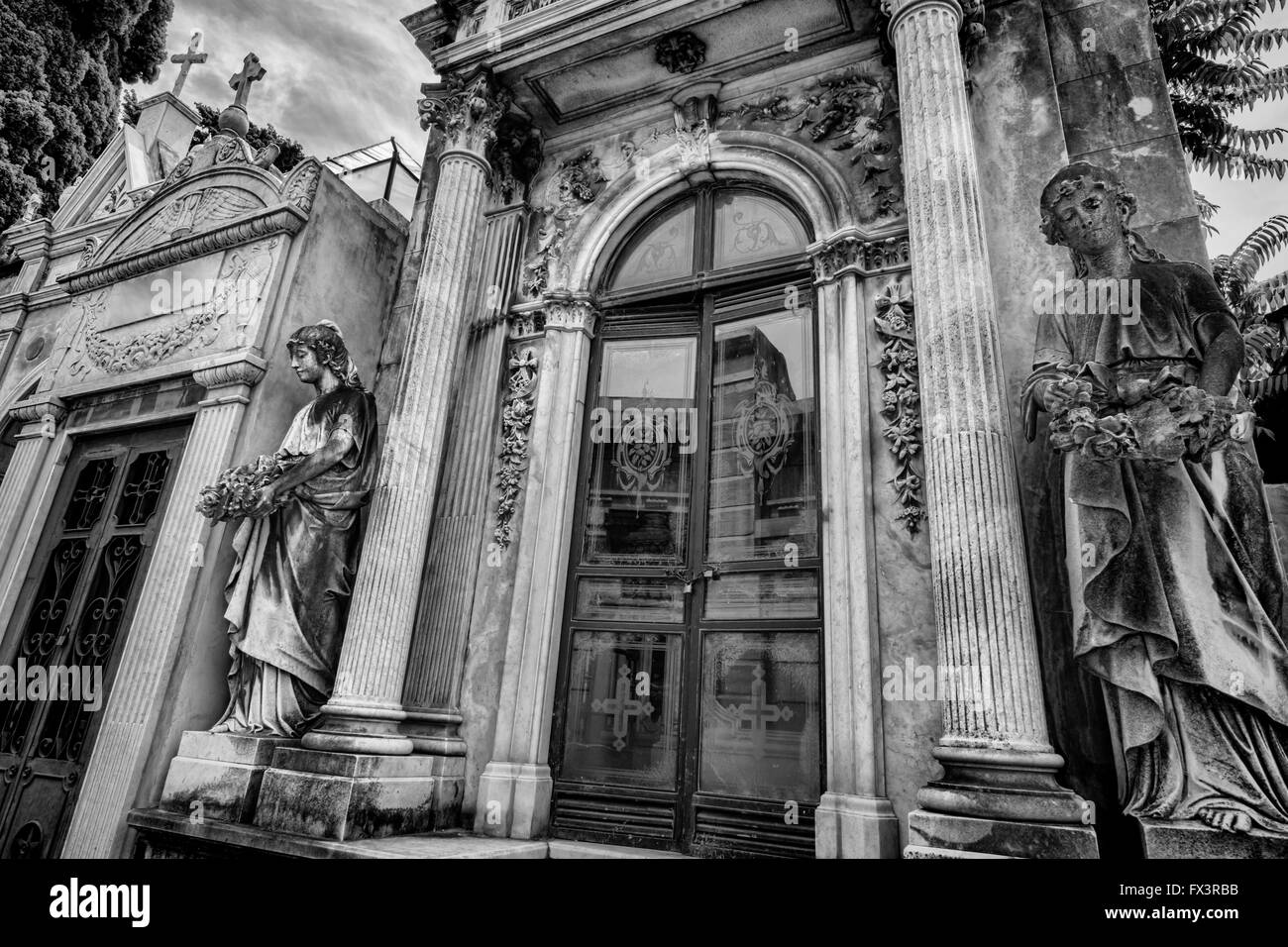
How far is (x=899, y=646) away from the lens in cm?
409

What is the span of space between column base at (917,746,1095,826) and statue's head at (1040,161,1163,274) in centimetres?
262

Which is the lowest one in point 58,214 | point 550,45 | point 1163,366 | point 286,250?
point 1163,366

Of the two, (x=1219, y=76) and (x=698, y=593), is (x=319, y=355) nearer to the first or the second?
(x=698, y=593)

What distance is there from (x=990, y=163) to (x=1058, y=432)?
2515 mm

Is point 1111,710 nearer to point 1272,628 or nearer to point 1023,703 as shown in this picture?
point 1023,703

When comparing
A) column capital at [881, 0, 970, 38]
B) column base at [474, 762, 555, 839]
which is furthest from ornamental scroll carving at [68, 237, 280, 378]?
column capital at [881, 0, 970, 38]

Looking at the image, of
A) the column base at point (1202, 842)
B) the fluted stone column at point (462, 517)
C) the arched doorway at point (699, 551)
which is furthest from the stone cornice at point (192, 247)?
the column base at point (1202, 842)

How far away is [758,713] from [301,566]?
330 centimetres

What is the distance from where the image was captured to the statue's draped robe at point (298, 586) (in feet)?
16.0

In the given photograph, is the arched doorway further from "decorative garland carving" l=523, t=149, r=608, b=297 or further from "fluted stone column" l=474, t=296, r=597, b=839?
"decorative garland carving" l=523, t=149, r=608, b=297

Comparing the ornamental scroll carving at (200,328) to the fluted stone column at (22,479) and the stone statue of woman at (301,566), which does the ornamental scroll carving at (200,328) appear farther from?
the stone statue of woman at (301,566)

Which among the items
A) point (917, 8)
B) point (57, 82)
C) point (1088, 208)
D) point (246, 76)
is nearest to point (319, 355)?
point (246, 76)

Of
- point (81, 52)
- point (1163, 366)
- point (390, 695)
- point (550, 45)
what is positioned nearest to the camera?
point (1163, 366)

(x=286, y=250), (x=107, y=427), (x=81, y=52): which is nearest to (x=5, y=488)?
(x=107, y=427)
